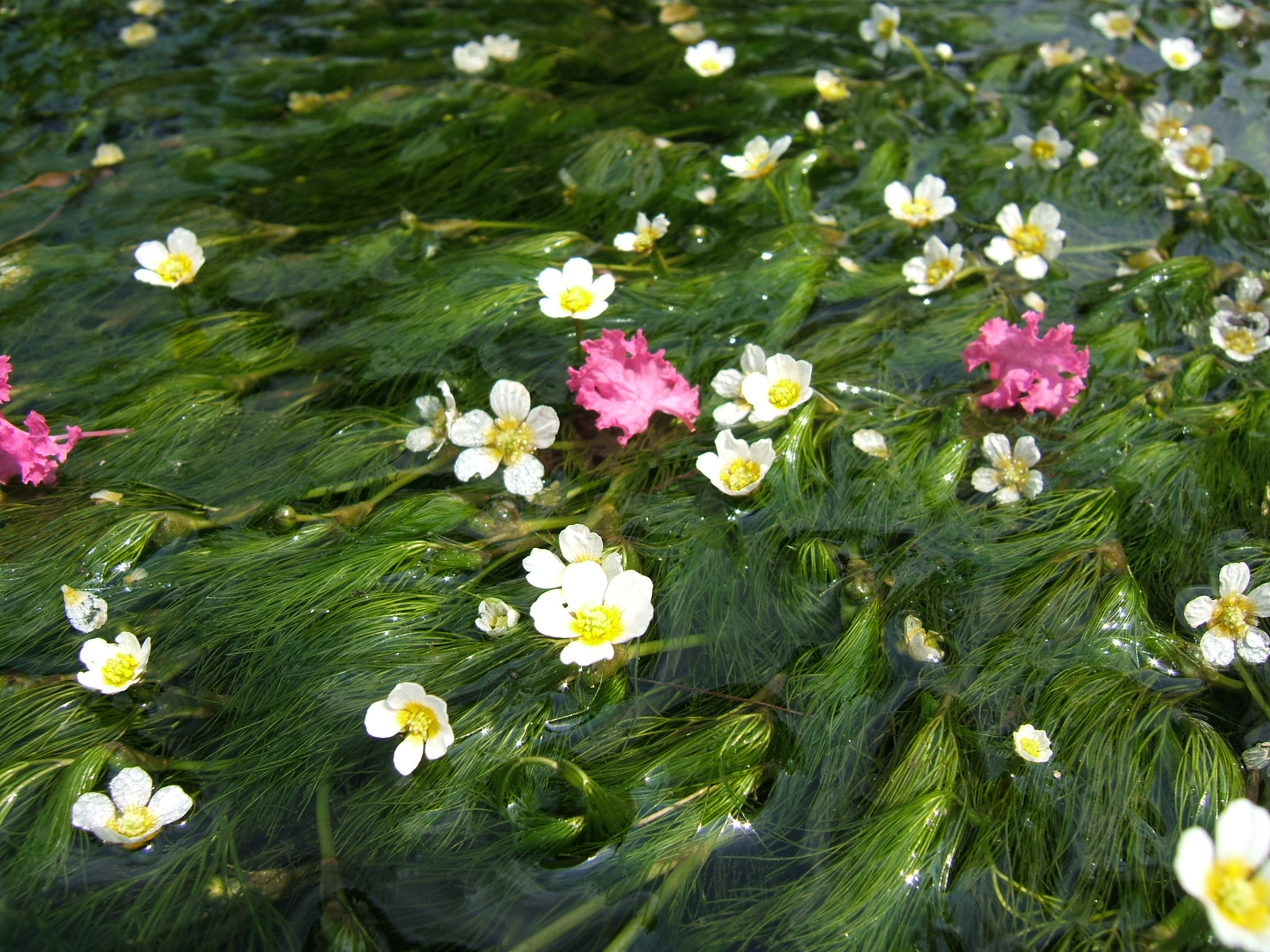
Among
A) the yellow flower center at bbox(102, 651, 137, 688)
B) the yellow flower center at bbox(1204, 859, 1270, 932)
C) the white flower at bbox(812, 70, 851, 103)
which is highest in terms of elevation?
the yellow flower center at bbox(1204, 859, 1270, 932)

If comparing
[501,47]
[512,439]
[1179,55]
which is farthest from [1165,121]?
[512,439]

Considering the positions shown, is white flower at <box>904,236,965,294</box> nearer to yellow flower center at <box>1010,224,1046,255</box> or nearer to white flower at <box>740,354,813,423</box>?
yellow flower center at <box>1010,224,1046,255</box>

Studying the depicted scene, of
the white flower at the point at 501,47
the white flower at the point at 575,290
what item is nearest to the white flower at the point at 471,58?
the white flower at the point at 501,47

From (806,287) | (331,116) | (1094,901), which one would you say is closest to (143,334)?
(331,116)

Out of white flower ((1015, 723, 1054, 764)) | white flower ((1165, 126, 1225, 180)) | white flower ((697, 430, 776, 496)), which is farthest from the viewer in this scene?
white flower ((1165, 126, 1225, 180))

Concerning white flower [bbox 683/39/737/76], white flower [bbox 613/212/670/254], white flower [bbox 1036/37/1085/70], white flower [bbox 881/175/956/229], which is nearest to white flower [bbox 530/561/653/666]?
white flower [bbox 613/212/670/254]

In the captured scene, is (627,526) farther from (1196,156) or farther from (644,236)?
(1196,156)
